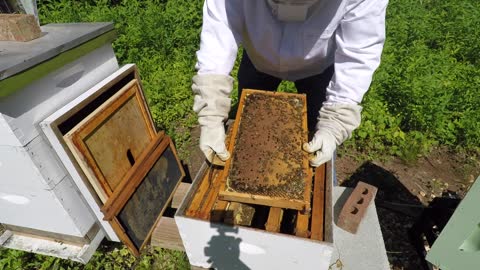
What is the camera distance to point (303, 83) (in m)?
2.39

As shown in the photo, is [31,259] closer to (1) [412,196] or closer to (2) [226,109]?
(2) [226,109]

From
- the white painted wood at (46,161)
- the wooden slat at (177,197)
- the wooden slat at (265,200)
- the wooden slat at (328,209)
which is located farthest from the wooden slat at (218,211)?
the wooden slat at (177,197)

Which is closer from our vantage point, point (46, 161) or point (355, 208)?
point (46, 161)

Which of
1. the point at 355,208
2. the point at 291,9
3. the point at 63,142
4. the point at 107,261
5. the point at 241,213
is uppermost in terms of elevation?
the point at 291,9

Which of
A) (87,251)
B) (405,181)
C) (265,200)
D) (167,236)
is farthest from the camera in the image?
(405,181)

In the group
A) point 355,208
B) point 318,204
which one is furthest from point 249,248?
point 355,208

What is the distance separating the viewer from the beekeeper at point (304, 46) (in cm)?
158

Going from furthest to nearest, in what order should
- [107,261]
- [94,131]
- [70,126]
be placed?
[107,261]
[70,126]
[94,131]

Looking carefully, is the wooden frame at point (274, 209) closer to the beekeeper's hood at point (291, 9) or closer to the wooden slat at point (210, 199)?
the wooden slat at point (210, 199)

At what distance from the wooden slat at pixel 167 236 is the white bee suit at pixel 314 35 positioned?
116 cm

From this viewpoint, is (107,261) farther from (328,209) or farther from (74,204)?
(328,209)

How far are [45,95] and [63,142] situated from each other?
0.26 meters

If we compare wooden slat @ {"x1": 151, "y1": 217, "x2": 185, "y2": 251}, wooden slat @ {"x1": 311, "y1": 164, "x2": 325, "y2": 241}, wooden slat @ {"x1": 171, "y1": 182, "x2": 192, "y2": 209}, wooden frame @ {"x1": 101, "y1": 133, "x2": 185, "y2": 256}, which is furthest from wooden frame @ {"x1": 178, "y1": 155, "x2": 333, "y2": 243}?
wooden slat @ {"x1": 171, "y1": 182, "x2": 192, "y2": 209}

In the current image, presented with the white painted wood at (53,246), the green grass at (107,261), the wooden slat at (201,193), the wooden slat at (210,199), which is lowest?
the green grass at (107,261)
